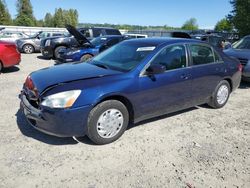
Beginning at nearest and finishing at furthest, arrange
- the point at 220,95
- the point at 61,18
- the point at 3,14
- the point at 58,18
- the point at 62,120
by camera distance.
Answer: the point at 62,120 < the point at 220,95 < the point at 3,14 < the point at 58,18 < the point at 61,18

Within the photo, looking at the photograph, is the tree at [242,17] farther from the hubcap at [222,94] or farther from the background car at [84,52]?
the hubcap at [222,94]

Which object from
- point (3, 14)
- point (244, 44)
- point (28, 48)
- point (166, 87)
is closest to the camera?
point (166, 87)

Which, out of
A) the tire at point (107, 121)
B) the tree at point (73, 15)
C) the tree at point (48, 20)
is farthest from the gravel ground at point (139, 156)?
the tree at point (48, 20)

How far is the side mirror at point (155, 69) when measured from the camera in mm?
4199

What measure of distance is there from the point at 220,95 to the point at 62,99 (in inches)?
146

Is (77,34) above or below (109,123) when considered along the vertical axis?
above

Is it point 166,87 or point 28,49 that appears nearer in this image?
point 166,87

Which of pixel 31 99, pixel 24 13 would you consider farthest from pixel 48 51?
A: pixel 24 13

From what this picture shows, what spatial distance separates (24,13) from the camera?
58.4m

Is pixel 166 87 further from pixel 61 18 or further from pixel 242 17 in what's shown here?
pixel 61 18

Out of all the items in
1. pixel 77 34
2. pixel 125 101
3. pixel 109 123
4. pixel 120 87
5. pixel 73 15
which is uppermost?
pixel 73 15

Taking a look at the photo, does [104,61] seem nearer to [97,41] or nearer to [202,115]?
[202,115]

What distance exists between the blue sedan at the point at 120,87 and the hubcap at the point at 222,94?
0.19m

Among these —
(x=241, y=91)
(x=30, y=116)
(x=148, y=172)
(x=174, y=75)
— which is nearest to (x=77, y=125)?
(x=30, y=116)
